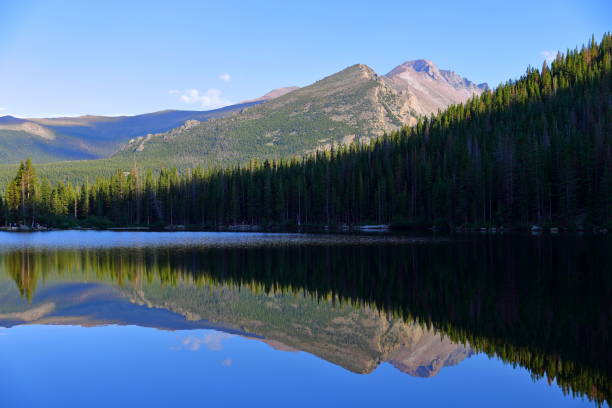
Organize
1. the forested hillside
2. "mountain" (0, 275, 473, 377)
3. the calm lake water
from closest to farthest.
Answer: the calm lake water, "mountain" (0, 275, 473, 377), the forested hillside

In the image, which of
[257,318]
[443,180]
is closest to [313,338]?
[257,318]

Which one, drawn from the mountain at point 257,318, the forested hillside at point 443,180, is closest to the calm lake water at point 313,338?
the mountain at point 257,318

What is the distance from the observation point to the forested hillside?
8419 cm

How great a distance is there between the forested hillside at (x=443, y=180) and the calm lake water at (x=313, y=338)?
56.7m

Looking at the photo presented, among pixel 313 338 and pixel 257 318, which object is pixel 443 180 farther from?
pixel 313 338

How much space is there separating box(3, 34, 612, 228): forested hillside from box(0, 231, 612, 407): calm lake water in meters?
56.7

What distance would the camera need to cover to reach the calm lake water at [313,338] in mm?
12219

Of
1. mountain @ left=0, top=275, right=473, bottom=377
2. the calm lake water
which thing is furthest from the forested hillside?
mountain @ left=0, top=275, right=473, bottom=377

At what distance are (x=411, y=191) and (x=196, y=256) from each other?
73007 mm

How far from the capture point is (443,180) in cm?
10069

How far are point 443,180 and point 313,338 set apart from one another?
87944 mm

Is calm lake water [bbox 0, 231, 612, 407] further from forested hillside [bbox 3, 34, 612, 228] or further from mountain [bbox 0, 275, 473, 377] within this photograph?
forested hillside [bbox 3, 34, 612, 228]

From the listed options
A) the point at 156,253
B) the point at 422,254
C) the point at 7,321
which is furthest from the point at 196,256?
the point at 7,321

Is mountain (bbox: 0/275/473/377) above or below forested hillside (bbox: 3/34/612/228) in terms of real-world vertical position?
below
